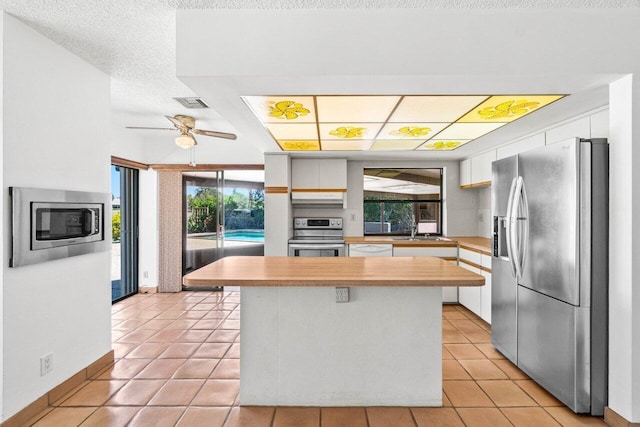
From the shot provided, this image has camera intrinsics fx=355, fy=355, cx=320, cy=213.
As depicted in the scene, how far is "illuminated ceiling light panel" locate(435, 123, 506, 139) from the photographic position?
3275 millimetres

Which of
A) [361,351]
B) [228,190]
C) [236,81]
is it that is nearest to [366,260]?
[361,351]

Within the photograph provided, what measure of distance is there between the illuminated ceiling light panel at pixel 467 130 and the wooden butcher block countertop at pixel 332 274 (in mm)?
1409

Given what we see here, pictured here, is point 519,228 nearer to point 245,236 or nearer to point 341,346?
point 341,346

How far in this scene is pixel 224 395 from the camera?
245 centimetres

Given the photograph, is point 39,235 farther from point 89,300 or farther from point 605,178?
point 605,178

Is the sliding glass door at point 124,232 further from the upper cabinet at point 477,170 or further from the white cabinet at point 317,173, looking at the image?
the upper cabinet at point 477,170

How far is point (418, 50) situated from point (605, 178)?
4.58 ft

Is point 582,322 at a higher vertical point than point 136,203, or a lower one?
lower

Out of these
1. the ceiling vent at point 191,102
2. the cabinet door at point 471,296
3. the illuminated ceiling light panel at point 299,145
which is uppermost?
the ceiling vent at point 191,102

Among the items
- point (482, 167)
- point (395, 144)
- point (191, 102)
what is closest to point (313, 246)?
point (395, 144)

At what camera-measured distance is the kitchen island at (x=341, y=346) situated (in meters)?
2.33

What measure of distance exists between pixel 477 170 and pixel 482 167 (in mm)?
161

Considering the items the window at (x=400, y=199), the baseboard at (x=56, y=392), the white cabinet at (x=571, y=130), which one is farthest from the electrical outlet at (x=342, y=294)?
the window at (x=400, y=199)

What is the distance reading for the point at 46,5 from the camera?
1970mm
